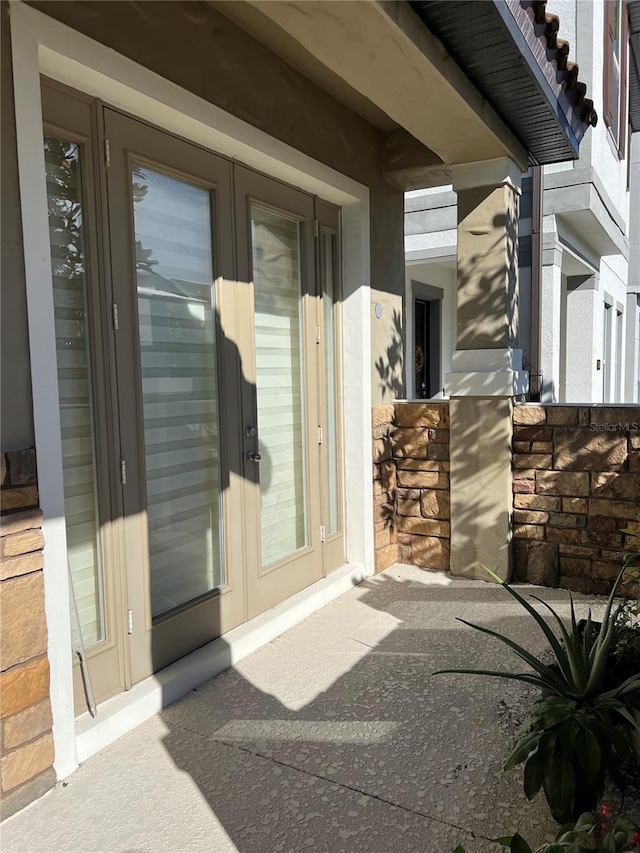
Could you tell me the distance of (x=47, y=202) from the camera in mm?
2326

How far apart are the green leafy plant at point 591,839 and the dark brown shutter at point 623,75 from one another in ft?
27.1

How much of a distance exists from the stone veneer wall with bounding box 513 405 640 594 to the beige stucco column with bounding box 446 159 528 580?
5.7 inches

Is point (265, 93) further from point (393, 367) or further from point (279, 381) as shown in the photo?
point (393, 367)

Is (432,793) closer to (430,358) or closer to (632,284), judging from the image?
(430,358)

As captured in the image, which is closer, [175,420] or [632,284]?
[175,420]

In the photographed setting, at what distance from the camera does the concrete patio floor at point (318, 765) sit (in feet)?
6.67

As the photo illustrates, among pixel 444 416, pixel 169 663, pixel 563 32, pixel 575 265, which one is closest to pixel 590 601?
pixel 444 416

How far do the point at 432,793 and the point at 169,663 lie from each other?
133 centimetres

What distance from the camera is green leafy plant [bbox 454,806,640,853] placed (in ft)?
5.03

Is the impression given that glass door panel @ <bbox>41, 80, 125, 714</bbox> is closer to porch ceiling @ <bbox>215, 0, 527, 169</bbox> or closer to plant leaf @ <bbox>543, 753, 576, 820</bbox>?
porch ceiling @ <bbox>215, 0, 527, 169</bbox>

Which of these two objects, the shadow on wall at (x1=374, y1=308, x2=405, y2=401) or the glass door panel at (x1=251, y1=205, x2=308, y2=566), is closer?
the glass door panel at (x1=251, y1=205, x2=308, y2=566)

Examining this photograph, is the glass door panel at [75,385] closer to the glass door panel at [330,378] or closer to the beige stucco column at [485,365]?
the glass door panel at [330,378]

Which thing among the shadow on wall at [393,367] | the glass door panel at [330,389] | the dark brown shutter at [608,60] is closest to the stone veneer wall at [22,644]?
the glass door panel at [330,389]

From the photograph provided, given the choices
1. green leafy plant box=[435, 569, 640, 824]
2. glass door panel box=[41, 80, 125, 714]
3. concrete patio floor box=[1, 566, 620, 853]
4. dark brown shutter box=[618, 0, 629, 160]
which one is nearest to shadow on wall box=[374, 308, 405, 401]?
concrete patio floor box=[1, 566, 620, 853]
